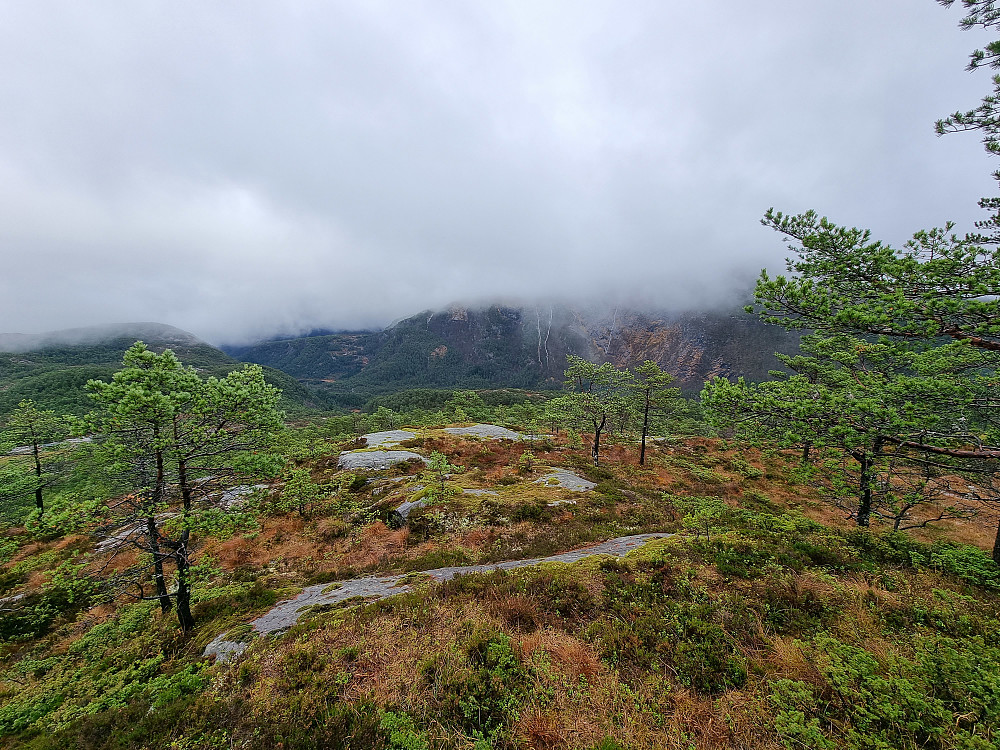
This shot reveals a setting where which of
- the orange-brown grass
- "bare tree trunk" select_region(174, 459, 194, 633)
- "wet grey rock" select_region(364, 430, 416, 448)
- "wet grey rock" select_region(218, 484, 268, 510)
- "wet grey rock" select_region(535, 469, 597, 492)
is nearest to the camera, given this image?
the orange-brown grass

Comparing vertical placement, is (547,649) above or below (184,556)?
below

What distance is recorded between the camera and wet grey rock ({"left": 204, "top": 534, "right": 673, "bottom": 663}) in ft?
32.6

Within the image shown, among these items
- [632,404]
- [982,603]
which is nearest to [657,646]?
[982,603]

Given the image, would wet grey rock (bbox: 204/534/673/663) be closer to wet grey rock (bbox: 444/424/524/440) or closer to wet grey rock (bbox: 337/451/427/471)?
wet grey rock (bbox: 337/451/427/471)

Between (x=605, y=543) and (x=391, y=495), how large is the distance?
15443 mm

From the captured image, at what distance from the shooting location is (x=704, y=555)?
1112 centimetres

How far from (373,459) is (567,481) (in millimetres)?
18877

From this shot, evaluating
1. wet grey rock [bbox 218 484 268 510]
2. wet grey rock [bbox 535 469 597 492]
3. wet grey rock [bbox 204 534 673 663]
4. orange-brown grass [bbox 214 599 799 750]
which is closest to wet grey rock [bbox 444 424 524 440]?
wet grey rock [bbox 535 469 597 492]

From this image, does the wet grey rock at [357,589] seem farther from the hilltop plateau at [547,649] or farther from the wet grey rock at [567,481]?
the wet grey rock at [567,481]

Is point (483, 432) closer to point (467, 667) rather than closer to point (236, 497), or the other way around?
point (236, 497)

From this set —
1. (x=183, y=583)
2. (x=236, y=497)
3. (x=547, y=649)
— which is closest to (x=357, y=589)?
(x=183, y=583)

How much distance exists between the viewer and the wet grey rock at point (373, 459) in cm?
3184

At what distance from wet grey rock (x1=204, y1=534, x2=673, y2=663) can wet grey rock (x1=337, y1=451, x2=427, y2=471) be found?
18220 millimetres

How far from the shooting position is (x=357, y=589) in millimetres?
12625
